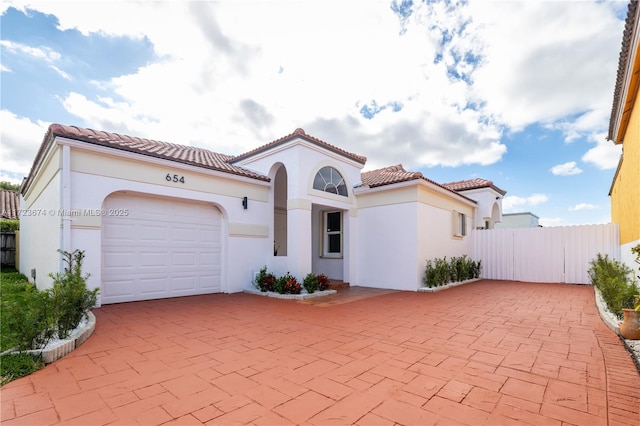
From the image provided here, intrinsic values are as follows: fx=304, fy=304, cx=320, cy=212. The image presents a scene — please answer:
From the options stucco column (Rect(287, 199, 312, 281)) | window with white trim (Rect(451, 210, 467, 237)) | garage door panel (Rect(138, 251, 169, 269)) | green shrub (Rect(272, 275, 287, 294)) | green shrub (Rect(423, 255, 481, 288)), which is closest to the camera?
garage door panel (Rect(138, 251, 169, 269))

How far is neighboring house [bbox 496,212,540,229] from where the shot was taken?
939 inches

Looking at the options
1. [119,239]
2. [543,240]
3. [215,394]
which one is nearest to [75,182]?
[119,239]

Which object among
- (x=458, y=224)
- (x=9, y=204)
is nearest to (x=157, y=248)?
(x=458, y=224)

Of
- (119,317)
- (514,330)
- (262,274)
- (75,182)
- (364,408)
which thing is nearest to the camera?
(364,408)

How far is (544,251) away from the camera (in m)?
13.0

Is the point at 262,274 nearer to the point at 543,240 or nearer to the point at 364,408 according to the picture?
the point at 364,408

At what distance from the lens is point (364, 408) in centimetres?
277

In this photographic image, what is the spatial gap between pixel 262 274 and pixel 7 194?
77.0 feet

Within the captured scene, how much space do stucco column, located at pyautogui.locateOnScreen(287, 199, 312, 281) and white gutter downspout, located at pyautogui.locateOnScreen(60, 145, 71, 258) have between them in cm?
553

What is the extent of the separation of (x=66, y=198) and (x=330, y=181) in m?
7.33

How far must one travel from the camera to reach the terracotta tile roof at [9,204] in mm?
18055

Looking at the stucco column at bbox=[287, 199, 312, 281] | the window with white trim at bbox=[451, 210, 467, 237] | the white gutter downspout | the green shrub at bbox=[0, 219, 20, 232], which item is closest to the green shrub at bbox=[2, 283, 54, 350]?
the white gutter downspout

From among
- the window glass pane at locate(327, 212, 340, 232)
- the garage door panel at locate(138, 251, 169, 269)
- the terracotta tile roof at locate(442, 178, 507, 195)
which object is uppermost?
the terracotta tile roof at locate(442, 178, 507, 195)

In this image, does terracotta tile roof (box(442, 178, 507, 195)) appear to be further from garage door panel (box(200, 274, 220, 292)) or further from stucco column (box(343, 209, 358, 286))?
garage door panel (box(200, 274, 220, 292))
